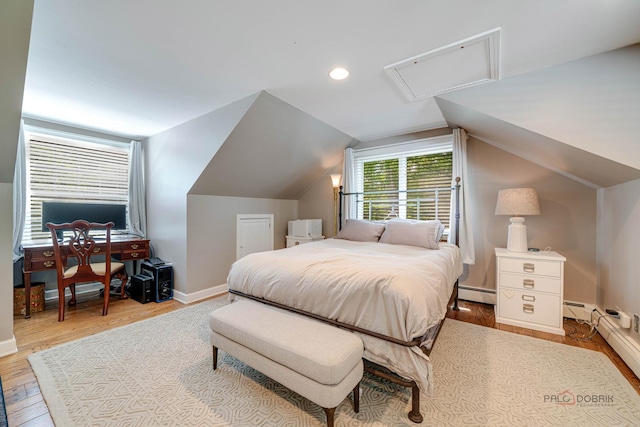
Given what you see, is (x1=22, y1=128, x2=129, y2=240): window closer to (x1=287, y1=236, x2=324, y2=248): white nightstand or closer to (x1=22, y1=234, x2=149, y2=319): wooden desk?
(x1=22, y1=234, x2=149, y2=319): wooden desk

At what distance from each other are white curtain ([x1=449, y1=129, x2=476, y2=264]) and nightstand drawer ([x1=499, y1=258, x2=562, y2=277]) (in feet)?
1.41

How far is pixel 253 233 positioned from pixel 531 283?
3594 millimetres

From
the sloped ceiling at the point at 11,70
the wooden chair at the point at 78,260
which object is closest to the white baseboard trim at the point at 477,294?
the wooden chair at the point at 78,260

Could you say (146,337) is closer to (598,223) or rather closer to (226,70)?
(226,70)

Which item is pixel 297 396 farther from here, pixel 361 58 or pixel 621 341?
pixel 621 341

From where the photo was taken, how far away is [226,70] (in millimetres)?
2127

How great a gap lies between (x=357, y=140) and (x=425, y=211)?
156cm

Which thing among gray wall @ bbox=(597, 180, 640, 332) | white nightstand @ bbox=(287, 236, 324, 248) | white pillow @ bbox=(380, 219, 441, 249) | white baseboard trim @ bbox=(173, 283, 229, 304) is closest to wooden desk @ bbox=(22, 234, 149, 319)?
white baseboard trim @ bbox=(173, 283, 229, 304)

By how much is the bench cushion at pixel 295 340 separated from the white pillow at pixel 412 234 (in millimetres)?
1628

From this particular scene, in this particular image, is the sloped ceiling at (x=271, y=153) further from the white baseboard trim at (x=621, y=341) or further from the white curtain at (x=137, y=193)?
the white baseboard trim at (x=621, y=341)

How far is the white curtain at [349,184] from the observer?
408 cm

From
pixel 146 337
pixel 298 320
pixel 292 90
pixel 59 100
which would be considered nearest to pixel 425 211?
pixel 292 90

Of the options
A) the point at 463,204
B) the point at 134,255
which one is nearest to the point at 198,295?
the point at 134,255

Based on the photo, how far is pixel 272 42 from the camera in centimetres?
178
